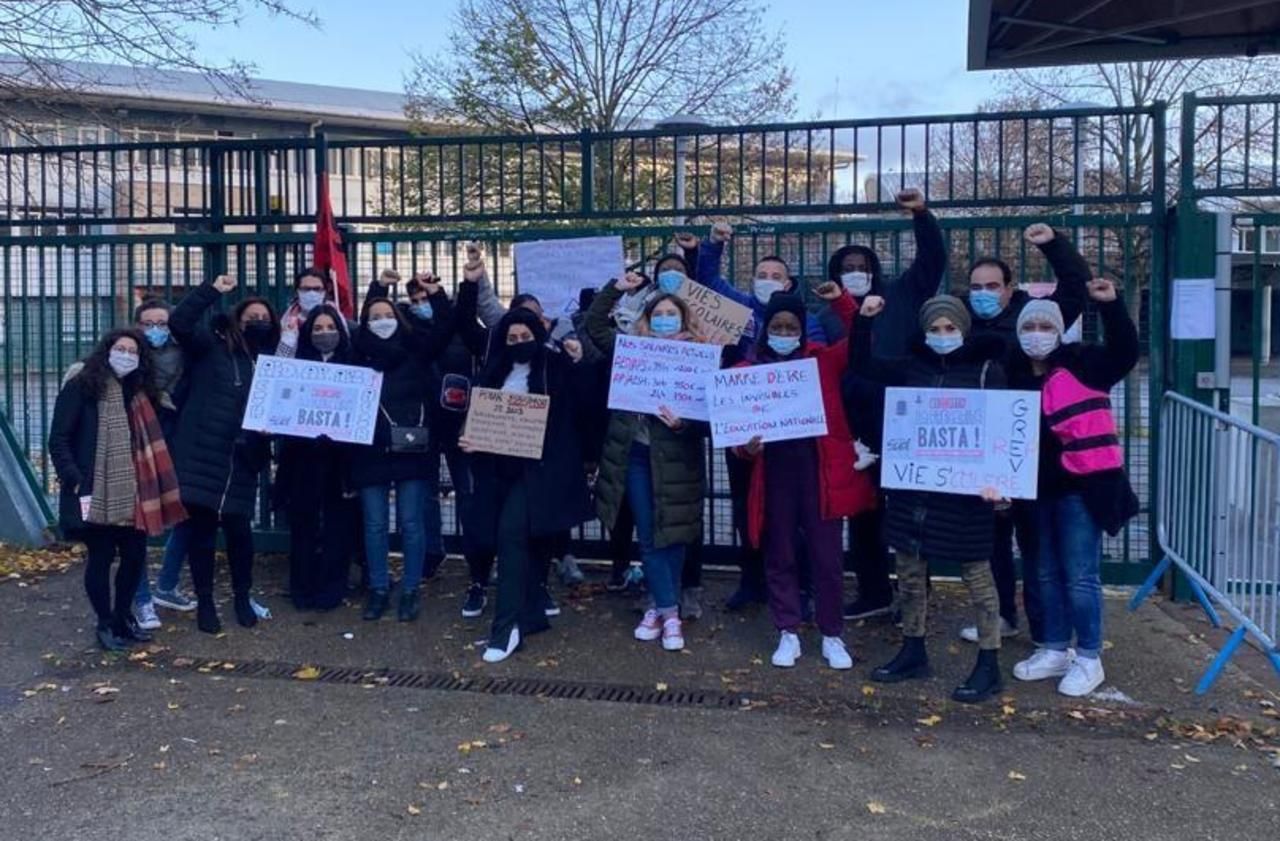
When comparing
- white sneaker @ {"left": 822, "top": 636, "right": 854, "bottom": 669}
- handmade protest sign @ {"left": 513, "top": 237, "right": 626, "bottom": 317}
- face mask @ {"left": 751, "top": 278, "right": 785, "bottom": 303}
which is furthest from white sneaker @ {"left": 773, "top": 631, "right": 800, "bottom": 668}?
handmade protest sign @ {"left": 513, "top": 237, "right": 626, "bottom": 317}

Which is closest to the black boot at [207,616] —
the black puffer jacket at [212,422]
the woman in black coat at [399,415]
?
the black puffer jacket at [212,422]

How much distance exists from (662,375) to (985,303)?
1.68 m

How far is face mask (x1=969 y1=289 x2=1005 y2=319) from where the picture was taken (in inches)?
245

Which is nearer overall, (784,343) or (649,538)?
(784,343)

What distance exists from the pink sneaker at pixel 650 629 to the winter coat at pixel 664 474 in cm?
51

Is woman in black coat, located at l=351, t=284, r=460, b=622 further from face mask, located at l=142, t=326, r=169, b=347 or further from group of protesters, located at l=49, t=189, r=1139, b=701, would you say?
face mask, located at l=142, t=326, r=169, b=347

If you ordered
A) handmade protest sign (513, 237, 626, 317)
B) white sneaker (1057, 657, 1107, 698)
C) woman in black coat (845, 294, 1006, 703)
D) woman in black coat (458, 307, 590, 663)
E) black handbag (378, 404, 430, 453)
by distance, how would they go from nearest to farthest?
woman in black coat (845, 294, 1006, 703) < white sneaker (1057, 657, 1107, 698) < woman in black coat (458, 307, 590, 663) < black handbag (378, 404, 430, 453) < handmade protest sign (513, 237, 626, 317)

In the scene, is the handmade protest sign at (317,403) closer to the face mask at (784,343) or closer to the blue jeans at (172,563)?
the blue jeans at (172,563)

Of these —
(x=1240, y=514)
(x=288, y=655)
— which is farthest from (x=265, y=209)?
(x=1240, y=514)

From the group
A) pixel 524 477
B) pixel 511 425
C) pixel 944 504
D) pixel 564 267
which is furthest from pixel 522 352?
pixel 944 504

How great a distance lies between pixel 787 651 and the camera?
255 inches

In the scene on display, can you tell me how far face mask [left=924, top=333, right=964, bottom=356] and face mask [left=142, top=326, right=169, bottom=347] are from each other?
4183 mm

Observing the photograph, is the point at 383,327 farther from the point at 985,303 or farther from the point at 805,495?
the point at 985,303

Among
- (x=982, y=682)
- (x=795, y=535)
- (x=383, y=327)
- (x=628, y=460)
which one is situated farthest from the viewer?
(x=383, y=327)
